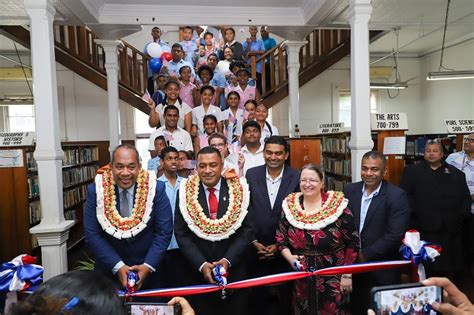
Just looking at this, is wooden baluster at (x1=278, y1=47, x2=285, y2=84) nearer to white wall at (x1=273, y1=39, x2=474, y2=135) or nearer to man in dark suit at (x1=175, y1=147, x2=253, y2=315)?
white wall at (x1=273, y1=39, x2=474, y2=135)

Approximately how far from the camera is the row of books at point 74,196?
578 centimetres

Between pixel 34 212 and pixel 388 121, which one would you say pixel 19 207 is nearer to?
pixel 34 212

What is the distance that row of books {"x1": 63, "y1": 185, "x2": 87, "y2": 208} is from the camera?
578 cm

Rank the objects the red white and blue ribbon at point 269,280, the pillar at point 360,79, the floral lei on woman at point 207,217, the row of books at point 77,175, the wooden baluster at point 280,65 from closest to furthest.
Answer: the red white and blue ribbon at point 269,280
the floral lei on woman at point 207,217
the pillar at point 360,79
the row of books at point 77,175
the wooden baluster at point 280,65

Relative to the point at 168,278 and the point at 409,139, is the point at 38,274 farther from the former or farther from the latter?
the point at 409,139

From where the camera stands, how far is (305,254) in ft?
6.91

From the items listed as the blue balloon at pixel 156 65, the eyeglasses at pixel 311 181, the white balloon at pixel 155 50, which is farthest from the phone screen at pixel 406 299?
the white balloon at pixel 155 50

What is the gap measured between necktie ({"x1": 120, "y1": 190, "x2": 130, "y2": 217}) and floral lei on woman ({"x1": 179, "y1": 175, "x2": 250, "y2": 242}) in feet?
1.05

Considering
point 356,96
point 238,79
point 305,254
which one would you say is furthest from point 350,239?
point 238,79

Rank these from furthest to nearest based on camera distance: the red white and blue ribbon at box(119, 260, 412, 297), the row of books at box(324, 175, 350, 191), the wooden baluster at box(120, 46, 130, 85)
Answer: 1. the wooden baluster at box(120, 46, 130, 85)
2. the row of books at box(324, 175, 350, 191)
3. the red white and blue ribbon at box(119, 260, 412, 297)

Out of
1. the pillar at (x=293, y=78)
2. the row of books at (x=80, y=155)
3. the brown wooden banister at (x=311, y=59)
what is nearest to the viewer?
the row of books at (x=80, y=155)

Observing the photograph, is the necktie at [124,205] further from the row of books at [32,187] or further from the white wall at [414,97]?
the white wall at [414,97]

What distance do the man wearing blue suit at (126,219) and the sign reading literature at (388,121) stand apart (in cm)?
279

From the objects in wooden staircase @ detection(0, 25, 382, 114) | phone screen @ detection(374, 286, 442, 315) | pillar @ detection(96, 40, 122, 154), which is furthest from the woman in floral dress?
wooden staircase @ detection(0, 25, 382, 114)
